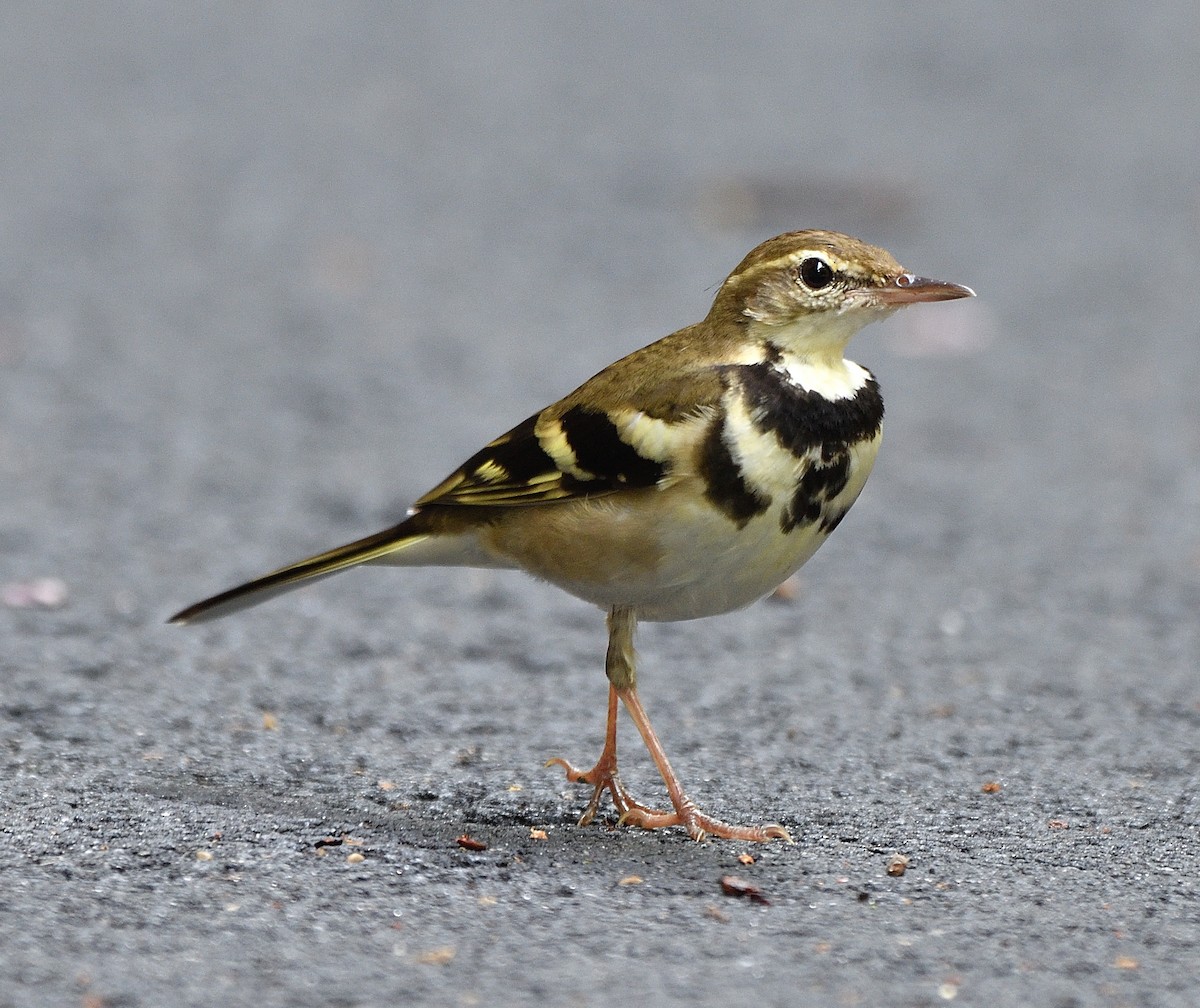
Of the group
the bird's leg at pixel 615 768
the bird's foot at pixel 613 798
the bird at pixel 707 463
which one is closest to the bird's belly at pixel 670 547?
the bird at pixel 707 463

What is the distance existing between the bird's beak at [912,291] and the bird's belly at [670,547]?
430mm

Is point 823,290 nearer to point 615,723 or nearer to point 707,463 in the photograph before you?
point 707,463

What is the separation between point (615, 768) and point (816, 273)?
1602 millimetres

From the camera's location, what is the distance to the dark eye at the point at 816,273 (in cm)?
511

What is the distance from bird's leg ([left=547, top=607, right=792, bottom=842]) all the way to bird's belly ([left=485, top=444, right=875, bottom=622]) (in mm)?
109

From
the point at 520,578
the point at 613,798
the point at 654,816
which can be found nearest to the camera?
the point at 654,816

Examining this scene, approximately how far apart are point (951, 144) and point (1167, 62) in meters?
3.08

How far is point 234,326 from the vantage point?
422 inches

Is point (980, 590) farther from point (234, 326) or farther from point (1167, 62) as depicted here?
point (1167, 62)

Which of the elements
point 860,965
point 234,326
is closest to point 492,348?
point 234,326

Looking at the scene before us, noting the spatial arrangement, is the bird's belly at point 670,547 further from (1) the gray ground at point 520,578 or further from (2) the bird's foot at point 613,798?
(1) the gray ground at point 520,578

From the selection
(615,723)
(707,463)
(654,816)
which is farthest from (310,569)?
(707,463)

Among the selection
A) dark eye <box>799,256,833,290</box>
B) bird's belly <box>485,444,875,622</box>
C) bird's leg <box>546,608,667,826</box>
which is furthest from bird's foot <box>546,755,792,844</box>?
dark eye <box>799,256,833,290</box>

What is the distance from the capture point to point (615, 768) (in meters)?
5.47
